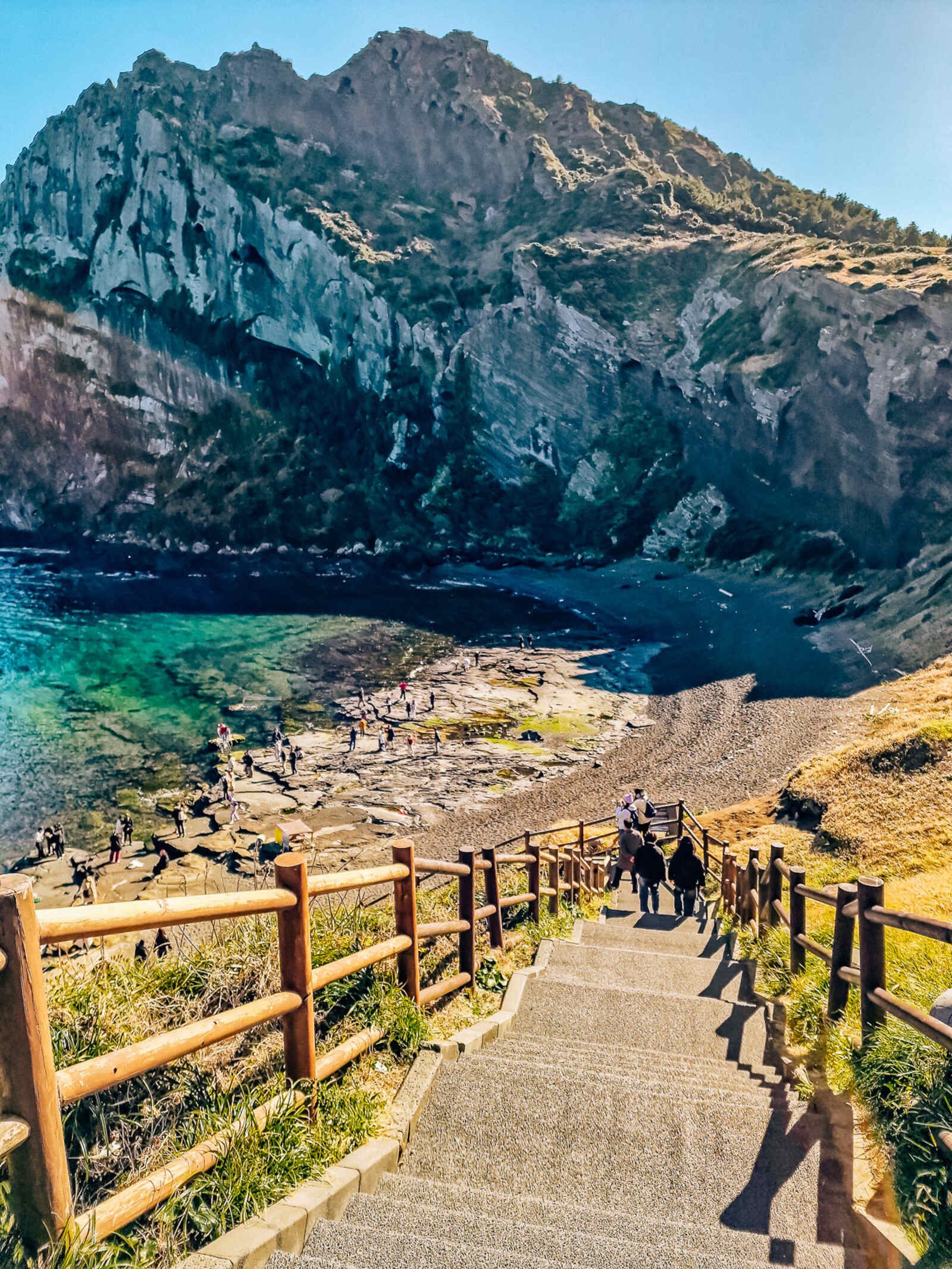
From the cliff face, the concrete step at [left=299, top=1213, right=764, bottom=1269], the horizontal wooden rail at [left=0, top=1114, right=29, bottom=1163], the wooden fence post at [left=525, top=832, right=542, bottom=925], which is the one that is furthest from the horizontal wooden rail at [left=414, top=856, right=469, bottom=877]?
the cliff face

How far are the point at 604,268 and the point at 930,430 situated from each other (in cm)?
4372

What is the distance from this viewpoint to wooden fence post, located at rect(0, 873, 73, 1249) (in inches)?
90.6

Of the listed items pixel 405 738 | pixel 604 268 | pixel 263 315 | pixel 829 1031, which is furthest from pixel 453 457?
pixel 829 1031

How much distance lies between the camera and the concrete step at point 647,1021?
19.4ft

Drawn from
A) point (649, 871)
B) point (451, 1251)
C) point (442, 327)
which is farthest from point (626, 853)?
point (442, 327)

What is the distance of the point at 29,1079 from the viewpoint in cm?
235

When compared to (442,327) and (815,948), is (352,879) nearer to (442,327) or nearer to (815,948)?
(815,948)

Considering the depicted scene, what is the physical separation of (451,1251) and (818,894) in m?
4.11

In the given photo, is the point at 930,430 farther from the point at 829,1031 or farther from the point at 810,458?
the point at 829,1031

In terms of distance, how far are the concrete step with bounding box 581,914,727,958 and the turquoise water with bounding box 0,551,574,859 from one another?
19.7m

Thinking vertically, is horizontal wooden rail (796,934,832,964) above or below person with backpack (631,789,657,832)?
above

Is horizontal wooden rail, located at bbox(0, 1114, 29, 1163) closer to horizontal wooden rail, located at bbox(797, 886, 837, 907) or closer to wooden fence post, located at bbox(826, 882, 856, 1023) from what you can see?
wooden fence post, located at bbox(826, 882, 856, 1023)

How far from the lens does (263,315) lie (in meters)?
103

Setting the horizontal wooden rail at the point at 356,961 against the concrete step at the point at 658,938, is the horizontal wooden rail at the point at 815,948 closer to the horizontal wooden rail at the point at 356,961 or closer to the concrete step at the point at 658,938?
the concrete step at the point at 658,938
